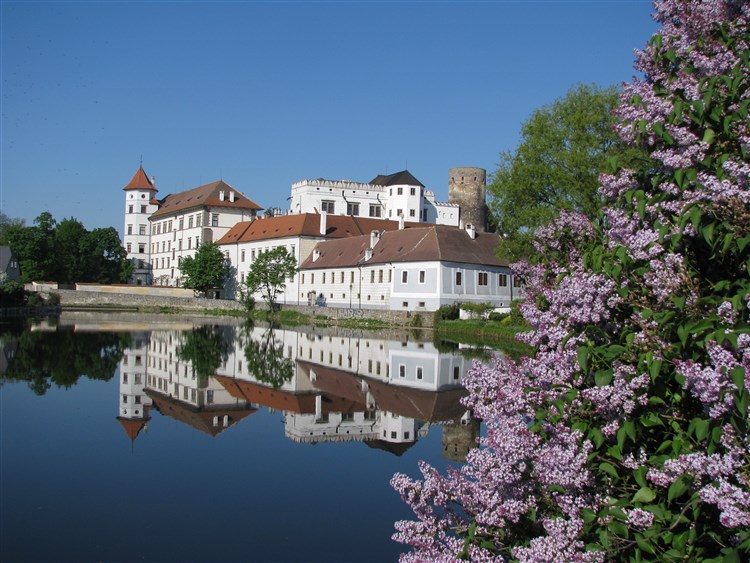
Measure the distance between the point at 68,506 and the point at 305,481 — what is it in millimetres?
2818

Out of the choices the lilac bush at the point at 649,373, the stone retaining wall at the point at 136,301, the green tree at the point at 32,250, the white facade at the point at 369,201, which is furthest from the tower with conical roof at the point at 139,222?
the lilac bush at the point at 649,373

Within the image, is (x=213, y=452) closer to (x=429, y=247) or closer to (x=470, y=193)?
(x=429, y=247)

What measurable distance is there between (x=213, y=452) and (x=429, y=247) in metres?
35.6

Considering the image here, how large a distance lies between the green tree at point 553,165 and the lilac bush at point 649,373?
24.3 m

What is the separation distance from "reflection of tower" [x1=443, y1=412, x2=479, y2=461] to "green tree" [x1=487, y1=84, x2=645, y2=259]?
1685cm

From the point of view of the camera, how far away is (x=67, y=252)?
7906cm

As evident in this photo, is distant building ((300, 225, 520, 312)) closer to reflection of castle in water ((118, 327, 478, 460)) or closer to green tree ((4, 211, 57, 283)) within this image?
reflection of castle in water ((118, 327, 478, 460))

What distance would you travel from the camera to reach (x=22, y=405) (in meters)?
14.4

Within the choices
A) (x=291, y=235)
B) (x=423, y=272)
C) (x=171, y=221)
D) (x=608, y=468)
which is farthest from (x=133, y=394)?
(x=171, y=221)

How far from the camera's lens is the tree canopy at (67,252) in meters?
71.0

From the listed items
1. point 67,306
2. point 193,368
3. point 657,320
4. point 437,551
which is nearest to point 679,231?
point 657,320

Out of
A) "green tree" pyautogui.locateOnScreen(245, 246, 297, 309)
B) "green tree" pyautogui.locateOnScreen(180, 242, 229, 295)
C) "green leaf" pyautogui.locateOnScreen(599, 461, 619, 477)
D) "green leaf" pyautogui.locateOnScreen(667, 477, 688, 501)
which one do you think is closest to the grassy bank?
"green tree" pyautogui.locateOnScreen(245, 246, 297, 309)

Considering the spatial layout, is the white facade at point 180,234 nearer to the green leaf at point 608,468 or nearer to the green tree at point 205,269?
the green tree at point 205,269

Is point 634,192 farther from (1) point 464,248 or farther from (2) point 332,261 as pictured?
(2) point 332,261
